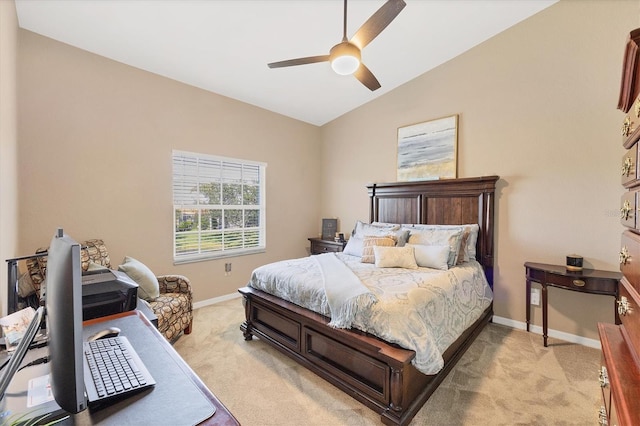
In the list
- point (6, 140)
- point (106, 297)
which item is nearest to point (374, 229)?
point (106, 297)

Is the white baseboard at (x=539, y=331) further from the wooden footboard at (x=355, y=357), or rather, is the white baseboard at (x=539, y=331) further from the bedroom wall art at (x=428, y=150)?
the bedroom wall art at (x=428, y=150)

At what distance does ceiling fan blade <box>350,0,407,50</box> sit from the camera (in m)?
1.76

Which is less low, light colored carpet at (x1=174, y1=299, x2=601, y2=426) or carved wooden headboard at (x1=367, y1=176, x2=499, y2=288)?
carved wooden headboard at (x1=367, y1=176, x2=499, y2=288)

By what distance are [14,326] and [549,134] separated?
4.28 metres

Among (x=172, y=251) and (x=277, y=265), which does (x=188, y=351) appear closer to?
(x=277, y=265)

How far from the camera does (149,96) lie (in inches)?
128

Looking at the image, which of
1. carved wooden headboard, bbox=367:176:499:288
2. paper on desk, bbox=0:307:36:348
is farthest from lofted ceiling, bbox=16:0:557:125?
paper on desk, bbox=0:307:36:348

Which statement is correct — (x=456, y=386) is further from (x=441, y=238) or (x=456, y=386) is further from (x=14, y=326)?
(x=14, y=326)

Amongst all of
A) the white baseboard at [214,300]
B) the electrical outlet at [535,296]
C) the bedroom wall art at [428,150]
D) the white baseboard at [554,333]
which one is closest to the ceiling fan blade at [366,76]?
the bedroom wall art at [428,150]

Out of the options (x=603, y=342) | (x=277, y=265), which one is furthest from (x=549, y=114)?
(x=277, y=265)

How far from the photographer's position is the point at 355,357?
1938 millimetres

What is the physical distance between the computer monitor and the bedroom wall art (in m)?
3.76

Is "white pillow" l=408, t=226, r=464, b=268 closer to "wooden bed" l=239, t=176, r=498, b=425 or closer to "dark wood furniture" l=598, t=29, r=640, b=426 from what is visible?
"wooden bed" l=239, t=176, r=498, b=425

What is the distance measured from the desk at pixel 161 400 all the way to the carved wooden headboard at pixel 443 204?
3.33m
